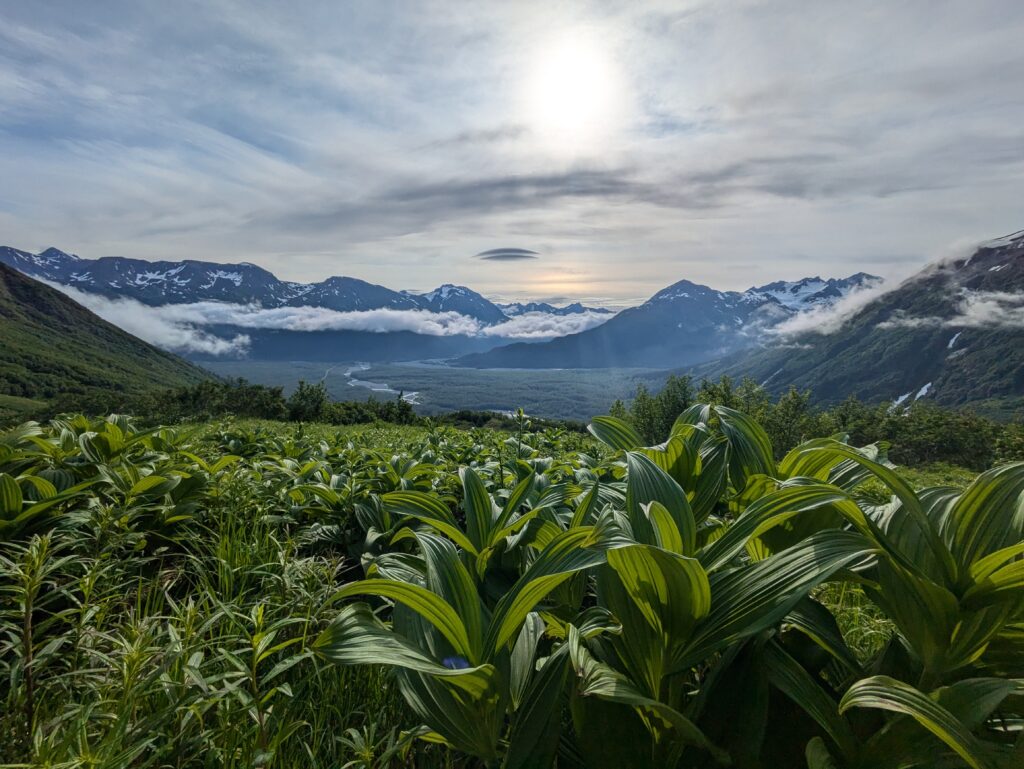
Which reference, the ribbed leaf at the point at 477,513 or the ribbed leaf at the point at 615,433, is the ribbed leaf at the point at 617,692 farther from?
the ribbed leaf at the point at 615,433

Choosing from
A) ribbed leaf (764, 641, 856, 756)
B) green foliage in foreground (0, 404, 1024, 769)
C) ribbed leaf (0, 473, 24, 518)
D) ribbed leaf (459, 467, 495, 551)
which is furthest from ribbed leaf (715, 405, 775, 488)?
ribbed leaf (0, 473, 24, 518)

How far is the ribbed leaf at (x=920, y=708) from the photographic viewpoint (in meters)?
0.99

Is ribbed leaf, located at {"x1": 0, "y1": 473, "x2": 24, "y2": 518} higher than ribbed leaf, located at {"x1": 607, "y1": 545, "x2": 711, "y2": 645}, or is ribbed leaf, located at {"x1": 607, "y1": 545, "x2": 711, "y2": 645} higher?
ribbed leaf, located at {"x1": 607, "y1": 545, "x2": 711, "y2": 645}

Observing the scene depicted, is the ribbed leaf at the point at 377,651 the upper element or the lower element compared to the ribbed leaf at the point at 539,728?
upper

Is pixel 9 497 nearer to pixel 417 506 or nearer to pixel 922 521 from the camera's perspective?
pixel 417 506

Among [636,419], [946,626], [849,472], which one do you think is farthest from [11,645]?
[636,419]

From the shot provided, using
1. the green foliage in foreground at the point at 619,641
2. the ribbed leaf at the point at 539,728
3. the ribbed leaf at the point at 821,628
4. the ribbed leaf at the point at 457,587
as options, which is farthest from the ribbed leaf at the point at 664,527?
the ribbed leaf at the point at 457,587

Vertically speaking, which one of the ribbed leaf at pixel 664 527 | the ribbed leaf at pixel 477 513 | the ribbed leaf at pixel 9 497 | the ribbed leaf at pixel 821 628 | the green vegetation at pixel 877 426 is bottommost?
the green vegetation at pixel 877 426

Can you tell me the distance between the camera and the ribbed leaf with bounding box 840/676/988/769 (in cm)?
99

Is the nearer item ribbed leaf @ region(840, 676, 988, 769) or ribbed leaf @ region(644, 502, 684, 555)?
Answer: ribbed leaf @ region(840, 676, 988, 769)

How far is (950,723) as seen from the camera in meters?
1.02

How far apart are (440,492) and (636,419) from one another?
233 ft

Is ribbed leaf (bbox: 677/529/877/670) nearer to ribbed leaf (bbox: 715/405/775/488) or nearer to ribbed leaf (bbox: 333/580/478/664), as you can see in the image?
ribbed leaf (bbox: 333/580/478/664)

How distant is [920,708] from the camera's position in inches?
41.4
